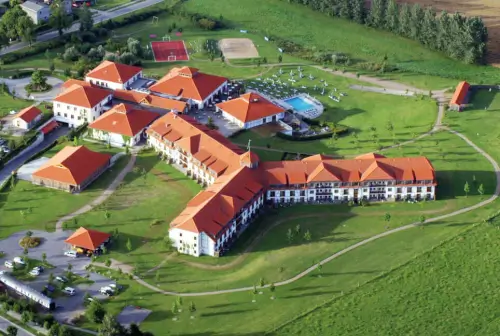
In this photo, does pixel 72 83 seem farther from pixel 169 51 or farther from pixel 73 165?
pixel 73 165

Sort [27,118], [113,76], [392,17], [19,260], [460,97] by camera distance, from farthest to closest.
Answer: [392,17], [113,76], [460,97], [27,118], [19,260]

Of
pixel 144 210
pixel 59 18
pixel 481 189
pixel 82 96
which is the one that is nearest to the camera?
pixel 144 210

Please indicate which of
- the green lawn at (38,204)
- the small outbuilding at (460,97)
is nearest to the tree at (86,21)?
the green lawn at (38,204)

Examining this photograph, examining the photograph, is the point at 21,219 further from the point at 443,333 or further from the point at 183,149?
the point at 443,333

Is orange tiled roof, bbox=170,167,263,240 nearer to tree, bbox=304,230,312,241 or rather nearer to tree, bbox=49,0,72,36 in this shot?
tree, bbox=304,230,312,241

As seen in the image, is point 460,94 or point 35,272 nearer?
point 35,272

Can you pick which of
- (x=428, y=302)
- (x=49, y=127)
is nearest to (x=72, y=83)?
(x=49, y=127)

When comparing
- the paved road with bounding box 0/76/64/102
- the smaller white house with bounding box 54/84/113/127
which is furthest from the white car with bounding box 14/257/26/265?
the paved road with bounding box 0/76/64/102

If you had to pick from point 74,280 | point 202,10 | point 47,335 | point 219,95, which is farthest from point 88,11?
point 47,335
